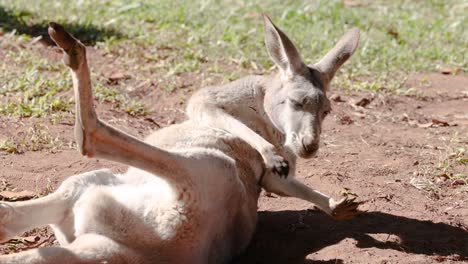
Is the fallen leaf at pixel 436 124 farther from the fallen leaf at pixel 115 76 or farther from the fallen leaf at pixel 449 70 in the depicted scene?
the fallen leaf at pixel 115 76

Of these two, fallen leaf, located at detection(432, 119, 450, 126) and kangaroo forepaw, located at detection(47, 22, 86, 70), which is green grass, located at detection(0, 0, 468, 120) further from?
kangaroo forepaw, located at detection(47, 22, 86, 70)

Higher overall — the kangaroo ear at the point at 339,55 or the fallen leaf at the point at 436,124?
the kangaroo ear at the point at 339,55

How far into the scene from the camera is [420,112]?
7141 millimetres

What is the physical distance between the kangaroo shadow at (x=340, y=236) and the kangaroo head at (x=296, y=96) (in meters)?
0.42

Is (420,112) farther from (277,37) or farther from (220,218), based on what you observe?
(220,218)

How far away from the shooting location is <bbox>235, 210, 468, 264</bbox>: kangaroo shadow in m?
4.48

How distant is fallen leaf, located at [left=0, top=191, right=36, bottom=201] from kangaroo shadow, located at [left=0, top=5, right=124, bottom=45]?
325cm

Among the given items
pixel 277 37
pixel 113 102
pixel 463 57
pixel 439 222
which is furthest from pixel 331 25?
pixel 439 222

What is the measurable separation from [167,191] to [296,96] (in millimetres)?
1363

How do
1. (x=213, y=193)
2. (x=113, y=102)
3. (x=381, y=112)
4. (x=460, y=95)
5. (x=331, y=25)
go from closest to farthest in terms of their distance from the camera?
(x=213, y=193) < (x=113, y=102) < (x=381, y=112) < (x=460, y=95) < (x=331, y=25)

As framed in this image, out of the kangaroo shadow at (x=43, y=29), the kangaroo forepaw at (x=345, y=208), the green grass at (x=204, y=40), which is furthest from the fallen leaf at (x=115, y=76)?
the kangaroo forepaw at (x=345, y=208)

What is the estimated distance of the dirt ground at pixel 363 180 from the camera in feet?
14.7

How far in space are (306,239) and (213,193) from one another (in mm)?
865

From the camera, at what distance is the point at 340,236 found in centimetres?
464
